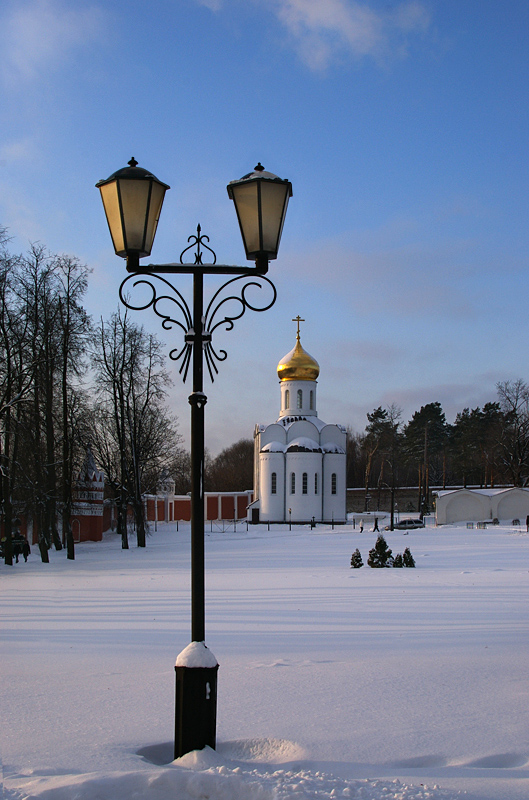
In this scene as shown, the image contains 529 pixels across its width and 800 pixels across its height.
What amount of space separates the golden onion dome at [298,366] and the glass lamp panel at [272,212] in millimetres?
48999

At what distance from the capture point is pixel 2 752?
443 centimetres

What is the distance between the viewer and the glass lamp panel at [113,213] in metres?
5.04

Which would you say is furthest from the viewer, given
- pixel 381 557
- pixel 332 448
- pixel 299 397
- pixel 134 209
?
pixel 299 397

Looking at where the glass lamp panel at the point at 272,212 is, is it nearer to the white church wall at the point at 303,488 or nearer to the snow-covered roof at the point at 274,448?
the white church wall at the point at 303,488

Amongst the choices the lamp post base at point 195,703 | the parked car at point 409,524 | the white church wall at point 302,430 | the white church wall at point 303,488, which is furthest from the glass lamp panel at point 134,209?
the white church wall at point 302,430

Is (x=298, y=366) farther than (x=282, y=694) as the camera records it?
Yes

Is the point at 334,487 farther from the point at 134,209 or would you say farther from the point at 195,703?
the point at 195,703

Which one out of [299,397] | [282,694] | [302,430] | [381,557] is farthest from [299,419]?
[282,694]

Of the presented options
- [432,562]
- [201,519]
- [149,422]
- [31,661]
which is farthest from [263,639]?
[149,422]

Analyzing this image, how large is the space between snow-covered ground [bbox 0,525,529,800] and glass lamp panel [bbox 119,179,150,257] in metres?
3.41

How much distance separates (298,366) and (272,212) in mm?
49117

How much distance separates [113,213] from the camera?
16.7 feet

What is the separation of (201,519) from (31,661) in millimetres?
3786

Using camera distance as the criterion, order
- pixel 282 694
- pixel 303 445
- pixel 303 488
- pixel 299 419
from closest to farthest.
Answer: pixel 282 694, pixel 303 488, pixel 303 445, pixel 299 419
